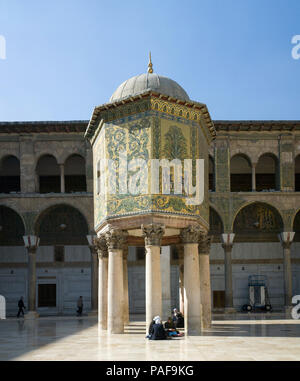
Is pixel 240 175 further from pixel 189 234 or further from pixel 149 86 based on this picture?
pixel 189 234

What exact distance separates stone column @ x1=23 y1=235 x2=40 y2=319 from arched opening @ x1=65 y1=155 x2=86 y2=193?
4398 mm

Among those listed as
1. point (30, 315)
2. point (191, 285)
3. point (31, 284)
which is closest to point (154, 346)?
point (191, 285)

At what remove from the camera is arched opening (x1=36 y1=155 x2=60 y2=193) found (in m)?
29.5

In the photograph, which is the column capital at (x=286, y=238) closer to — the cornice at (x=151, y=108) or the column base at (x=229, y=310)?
the column base at (x=229, y=310)

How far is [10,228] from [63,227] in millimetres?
2856

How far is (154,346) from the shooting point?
12.7 meters

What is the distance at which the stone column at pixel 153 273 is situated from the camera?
14.6m

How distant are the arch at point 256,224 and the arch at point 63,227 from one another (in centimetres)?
831

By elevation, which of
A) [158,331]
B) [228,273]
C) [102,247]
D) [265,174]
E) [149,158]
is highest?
[265,174]

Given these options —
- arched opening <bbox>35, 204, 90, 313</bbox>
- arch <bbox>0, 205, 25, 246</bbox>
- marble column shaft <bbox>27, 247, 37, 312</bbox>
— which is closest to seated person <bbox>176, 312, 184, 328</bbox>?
marble column shaft <bbox>27, 247, 37, 312</bbox>

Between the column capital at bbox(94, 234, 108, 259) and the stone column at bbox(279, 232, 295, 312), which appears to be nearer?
the column capital at bbox(94, 234, 108, 259)

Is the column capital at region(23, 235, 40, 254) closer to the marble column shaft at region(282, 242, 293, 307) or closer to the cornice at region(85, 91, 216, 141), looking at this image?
the cornice at region(85, 91, 216, 141)

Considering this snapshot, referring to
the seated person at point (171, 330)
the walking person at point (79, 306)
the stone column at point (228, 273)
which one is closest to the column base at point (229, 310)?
the stone column at point (228, 273)
